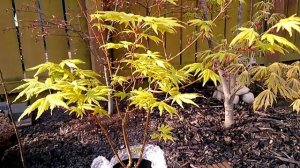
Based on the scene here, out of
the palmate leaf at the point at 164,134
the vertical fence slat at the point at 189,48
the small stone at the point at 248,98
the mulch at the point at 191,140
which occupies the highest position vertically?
the vertical fence slat at the point at 189,48

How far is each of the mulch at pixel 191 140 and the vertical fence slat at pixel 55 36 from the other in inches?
25.0

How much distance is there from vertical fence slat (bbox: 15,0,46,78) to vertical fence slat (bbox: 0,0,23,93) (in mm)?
72

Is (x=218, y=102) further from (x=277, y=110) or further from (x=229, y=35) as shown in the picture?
(x=229, y=35)

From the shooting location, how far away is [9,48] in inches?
140

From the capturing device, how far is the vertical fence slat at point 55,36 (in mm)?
3508

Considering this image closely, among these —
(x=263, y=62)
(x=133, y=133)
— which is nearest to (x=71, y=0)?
(x=133, y=133)

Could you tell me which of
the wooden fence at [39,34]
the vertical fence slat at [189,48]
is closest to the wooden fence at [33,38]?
the wooden fence at [39,34]

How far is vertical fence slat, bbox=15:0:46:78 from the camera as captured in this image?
3.42 metres

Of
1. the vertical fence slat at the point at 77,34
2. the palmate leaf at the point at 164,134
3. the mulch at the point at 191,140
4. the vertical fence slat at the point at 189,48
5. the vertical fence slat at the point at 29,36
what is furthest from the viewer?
the vertical fence slat at the point at 189,48

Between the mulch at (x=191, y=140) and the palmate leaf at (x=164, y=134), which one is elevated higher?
the palmate leaf at (x=164, y=134)

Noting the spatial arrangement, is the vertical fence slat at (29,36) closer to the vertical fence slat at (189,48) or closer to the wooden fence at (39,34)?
the wooden fence at (39,34)

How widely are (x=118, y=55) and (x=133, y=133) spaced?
3.23ft

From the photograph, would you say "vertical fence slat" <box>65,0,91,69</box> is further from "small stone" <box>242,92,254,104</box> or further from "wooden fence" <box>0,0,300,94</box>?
"small stone" <box>242,92,254,104</box>

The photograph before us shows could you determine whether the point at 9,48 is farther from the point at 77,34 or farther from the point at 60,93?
the point at 60,93
